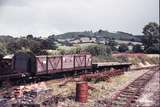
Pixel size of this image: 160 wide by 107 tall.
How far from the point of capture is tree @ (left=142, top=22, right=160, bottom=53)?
325ft

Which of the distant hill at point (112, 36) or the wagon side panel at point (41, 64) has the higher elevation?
the distant hill at point (112, 36)

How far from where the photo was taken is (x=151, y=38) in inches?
4392

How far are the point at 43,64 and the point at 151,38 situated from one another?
3279 inches

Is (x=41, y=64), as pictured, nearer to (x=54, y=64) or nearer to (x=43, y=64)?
(x=43, y=64)

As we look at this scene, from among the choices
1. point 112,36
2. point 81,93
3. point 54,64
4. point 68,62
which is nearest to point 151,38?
point 112,36

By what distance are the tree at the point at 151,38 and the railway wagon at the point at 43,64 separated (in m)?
62.9

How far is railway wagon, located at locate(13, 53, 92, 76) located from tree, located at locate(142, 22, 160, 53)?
6291cm

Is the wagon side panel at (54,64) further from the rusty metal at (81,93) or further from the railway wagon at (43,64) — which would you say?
the rusty metal at (81,93)

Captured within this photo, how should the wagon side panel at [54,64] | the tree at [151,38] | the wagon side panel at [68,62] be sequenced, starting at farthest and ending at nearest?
the tree at [151,38]
the wagon side panel at [68,62]
the wagon side panel at [54,64]

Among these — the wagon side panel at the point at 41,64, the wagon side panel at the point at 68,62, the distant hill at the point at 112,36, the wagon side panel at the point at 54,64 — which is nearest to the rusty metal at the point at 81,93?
the wagon side panel at the point at 41,64

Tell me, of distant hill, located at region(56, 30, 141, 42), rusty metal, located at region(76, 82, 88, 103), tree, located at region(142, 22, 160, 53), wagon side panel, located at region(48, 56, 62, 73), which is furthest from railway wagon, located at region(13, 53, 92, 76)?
distant hill, located at region(56, 30, 141, 42)

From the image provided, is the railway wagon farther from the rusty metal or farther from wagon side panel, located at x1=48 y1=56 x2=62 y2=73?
the rusty metal

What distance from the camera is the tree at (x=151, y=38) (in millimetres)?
99188

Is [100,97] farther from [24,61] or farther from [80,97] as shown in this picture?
[24,61]
